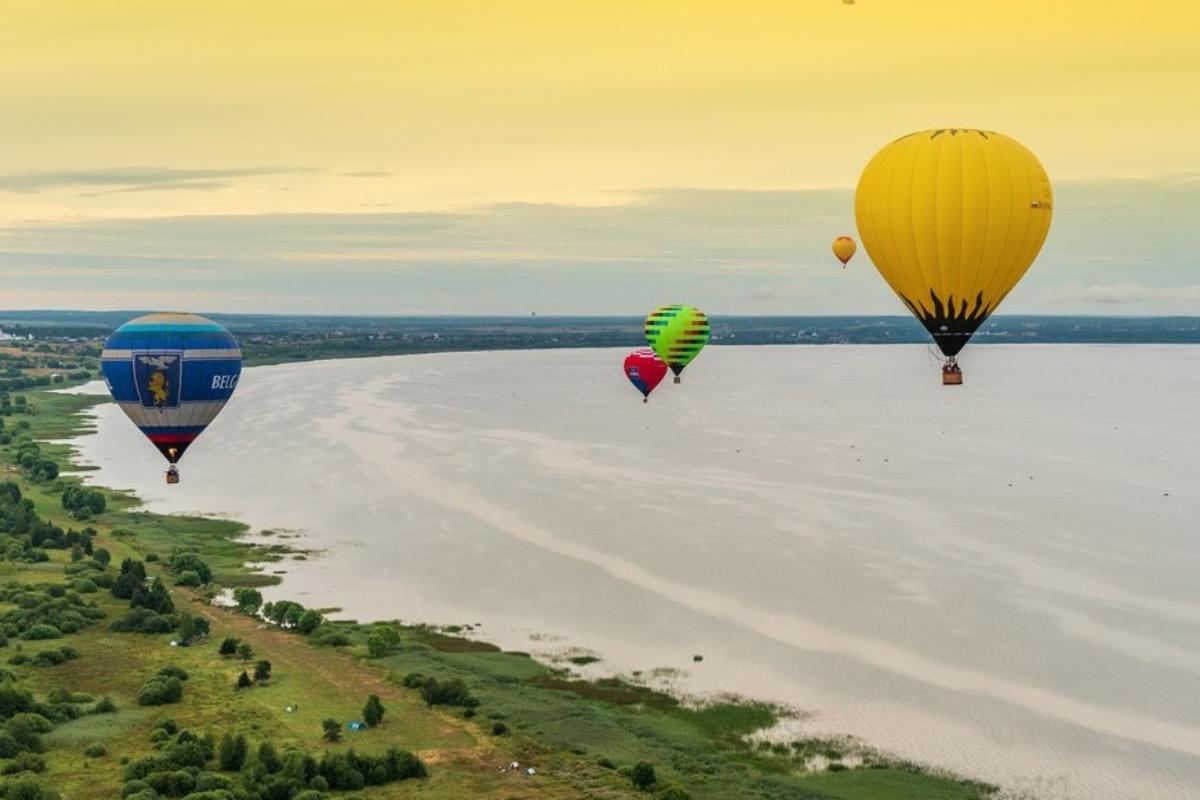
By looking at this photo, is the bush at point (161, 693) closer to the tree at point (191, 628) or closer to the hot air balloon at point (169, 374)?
the tree at point (191, 628)

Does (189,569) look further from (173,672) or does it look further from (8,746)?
(8,746)

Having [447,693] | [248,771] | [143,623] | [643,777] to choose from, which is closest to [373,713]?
[447,693]

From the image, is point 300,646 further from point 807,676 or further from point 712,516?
point 712,516

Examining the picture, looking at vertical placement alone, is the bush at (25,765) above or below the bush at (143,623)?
below

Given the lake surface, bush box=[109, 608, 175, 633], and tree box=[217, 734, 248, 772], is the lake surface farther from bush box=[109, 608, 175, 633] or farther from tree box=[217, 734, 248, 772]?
tree box=[217, 734, 248, 772]

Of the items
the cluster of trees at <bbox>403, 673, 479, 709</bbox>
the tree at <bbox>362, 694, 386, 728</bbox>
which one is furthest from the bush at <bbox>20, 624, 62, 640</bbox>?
the tree at <bbox>362, 694, 386, 728</bbox>

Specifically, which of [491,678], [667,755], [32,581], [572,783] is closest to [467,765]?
[572,783]

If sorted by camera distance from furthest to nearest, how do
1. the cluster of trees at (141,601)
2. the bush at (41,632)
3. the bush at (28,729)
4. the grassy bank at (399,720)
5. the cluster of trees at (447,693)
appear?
1. the cluster of trees at (141,601)
2. the bush at (41,632)
3. the cluster of trees at (447,693)
4. the bush at (28,729)
5. the grassy bank at (399,720)

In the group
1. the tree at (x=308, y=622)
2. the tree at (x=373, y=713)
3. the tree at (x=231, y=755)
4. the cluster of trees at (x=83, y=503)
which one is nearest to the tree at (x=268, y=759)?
the tree at (x=231, y=755)
